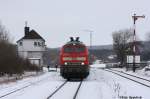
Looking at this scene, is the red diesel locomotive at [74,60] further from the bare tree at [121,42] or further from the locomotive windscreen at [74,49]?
the bare tree at [121,42]

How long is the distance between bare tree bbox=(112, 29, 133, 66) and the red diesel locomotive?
82169mm

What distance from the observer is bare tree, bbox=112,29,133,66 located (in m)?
130

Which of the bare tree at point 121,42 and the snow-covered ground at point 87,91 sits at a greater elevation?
the bare tree at point 121,42

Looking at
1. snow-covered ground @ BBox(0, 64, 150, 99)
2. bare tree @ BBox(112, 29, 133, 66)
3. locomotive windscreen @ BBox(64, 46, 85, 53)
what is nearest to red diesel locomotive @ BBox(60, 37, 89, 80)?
locomotive windscreen @ BBox(64, 46, 85, 53)

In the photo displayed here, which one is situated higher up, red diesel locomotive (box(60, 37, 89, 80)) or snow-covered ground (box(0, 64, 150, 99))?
red diesel locomotive (box(60, 37, 89, 80))

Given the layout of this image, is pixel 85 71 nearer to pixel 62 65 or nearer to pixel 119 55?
pixel 62 65

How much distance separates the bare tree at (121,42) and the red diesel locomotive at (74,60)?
82.2 m

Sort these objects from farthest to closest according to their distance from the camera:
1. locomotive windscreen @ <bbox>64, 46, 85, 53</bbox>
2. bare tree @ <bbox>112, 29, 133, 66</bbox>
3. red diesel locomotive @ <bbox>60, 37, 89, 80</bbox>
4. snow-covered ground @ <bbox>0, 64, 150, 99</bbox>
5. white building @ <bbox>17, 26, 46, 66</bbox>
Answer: bare tree @ <bbox>112, 29, 133, 66</bbox> < white building @ <bbox>17, 26, 46, 66</bbox> < locomotive windscreen @ <bbox>64, 46, 85, 53</bbox> < red diesel locomotive @ <bbox>60, 37, 89, 80</bbox> < snow-covered ground @ <bbox>0, 64, 150, 99</bbox>

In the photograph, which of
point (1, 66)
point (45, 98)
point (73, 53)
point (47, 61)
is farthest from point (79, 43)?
point (47, 61)

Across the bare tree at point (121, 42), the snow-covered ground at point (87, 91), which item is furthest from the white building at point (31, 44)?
the snow-covered ground at point (87, 91)

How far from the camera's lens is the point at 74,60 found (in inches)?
1718

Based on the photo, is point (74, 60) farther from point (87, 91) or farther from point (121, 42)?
point (121, 42)

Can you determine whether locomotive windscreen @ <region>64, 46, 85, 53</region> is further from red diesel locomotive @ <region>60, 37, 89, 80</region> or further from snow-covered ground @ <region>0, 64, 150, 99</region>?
snow-covered ground @ <region>0, 64, 150, 99</region>

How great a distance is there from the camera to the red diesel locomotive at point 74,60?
4312cm
